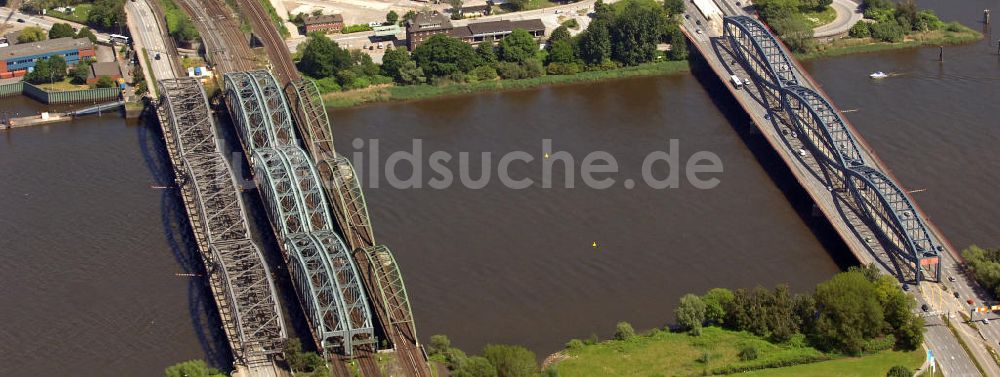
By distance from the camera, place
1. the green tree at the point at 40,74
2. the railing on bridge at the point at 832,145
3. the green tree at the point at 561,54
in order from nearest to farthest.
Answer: the railing on bridge at the point at 832,145 → the green tree at the point at 40,74 → the green tree at the point at 561,54

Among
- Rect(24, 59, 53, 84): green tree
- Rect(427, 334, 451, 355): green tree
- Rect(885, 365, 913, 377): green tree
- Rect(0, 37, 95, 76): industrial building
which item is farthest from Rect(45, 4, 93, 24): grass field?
Rect(885, 365, 913, 377): green tree

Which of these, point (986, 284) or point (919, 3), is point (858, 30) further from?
point (986, 284)

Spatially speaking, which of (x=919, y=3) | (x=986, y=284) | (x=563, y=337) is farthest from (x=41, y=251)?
(x=919, y=3)

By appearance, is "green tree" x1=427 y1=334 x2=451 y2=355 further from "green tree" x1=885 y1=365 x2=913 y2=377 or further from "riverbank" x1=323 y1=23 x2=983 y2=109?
"riverbank" x1=323 y1=23 x2=983 y2=109

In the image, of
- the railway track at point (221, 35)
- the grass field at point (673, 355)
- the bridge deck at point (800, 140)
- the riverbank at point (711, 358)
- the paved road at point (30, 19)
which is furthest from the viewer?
the paved road at point (30, 19)

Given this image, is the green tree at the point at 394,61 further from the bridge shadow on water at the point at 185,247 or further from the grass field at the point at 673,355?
the grass field at the point at 673,355

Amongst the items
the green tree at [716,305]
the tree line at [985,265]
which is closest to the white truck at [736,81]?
the tree line at [985,265]

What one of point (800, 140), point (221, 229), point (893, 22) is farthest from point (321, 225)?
point (893, 22)
